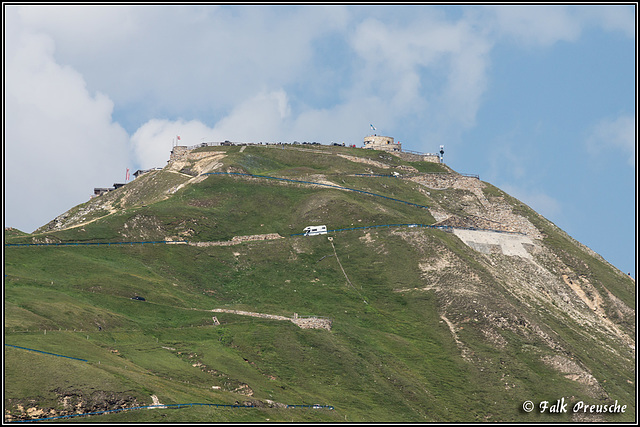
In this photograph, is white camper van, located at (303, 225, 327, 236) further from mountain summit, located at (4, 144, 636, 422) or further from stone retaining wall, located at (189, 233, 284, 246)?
stone retaining wall, located at (189, 233, 284, 246)

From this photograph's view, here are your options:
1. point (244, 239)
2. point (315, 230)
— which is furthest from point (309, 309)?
point (244, 239)

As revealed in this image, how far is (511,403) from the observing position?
325 ft

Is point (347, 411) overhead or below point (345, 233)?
below

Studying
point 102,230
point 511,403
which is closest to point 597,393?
point 511,403

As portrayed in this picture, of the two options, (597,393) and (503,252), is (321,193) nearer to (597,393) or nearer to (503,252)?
(503,252)

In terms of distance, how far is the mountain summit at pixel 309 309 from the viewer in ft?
259

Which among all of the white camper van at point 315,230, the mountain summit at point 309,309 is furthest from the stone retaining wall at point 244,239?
the white camper van at point 315,230

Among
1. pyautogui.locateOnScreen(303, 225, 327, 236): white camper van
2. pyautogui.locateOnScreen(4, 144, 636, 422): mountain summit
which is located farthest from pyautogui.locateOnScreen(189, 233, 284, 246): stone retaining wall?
pyautogui.locateOnScreen(303, 225, 327, 236): white camper van

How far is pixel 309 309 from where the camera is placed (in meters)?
117

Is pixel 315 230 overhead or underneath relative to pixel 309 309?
overhead

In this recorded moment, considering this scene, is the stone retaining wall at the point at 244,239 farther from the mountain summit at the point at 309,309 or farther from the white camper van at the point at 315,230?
the white camper van at the point at 315,230

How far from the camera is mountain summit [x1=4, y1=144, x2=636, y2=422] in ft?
259

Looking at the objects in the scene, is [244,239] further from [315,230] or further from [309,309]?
[309,309]

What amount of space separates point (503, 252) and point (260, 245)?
171ft
